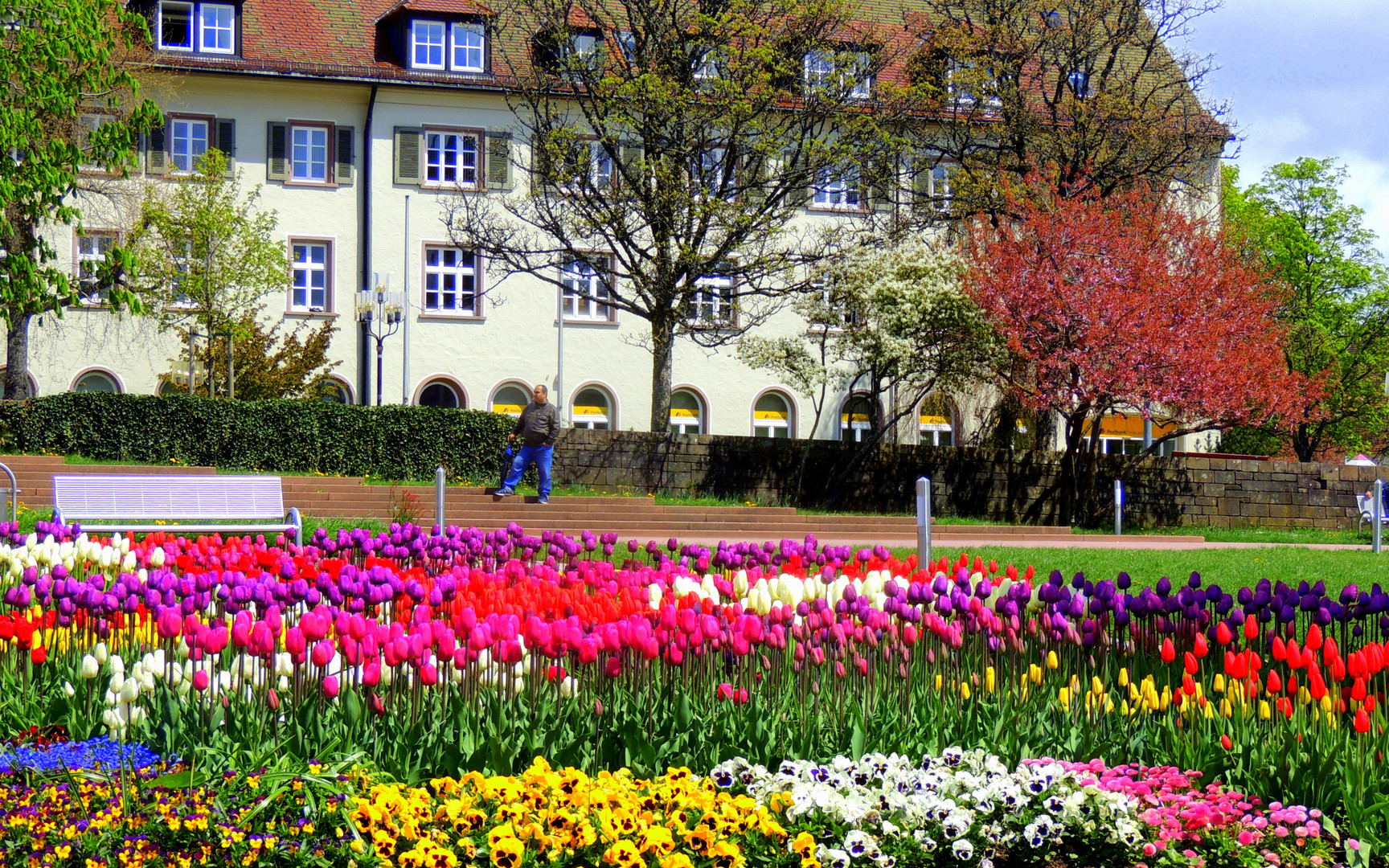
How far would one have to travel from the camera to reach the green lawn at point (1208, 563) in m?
14.1

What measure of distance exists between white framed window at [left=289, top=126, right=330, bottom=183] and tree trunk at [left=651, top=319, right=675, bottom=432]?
1297 centimetres

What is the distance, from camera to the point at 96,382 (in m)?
34.4

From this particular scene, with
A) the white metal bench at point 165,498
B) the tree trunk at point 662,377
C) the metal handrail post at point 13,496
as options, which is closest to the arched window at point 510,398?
the tree trunk at point 662,377

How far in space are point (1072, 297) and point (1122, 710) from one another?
2249 centimetres

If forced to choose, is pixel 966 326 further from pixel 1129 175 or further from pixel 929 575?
pixel 929 575

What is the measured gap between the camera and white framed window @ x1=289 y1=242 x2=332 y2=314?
3547cm

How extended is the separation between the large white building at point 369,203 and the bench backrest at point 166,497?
66.8 feet

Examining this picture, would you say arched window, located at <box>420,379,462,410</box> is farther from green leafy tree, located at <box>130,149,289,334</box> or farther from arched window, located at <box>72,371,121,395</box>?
arched window, located at <box>72,371,121,395</box>

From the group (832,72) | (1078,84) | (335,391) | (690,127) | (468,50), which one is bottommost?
(335,391)

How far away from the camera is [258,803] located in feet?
12.3

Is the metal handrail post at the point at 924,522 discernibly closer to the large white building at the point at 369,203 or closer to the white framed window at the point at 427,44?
the large white building at the point at 369,203

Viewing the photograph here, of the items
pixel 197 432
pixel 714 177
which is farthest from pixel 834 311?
pixel 197 432

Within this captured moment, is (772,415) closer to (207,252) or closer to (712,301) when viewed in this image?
(712,301)

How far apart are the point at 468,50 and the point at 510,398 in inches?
341
